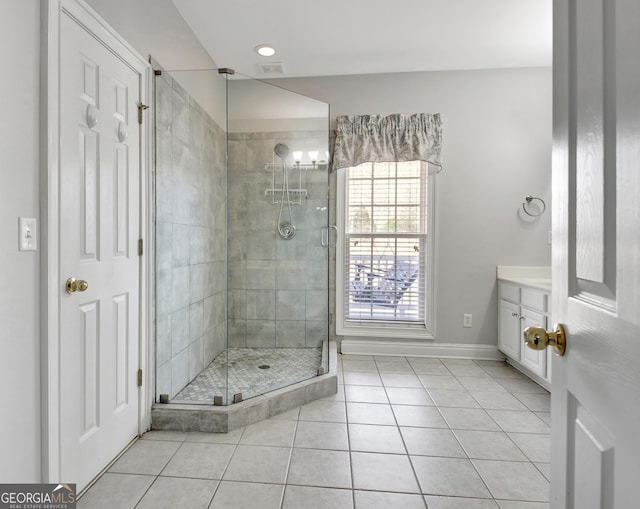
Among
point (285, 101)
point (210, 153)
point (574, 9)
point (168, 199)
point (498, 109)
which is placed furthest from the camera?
point (498, 109)

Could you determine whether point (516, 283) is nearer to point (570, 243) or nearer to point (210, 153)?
point (570, 243)

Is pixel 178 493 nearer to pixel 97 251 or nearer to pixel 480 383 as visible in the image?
pixel 97 251

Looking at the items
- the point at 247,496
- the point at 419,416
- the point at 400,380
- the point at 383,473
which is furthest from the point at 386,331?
the point at 247,496

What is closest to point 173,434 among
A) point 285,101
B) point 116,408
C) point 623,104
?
point 116,408

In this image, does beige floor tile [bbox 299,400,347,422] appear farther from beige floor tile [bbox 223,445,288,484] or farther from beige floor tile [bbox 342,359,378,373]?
beige floor tile [bbox 342,359,378,373]

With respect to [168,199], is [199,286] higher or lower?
lower

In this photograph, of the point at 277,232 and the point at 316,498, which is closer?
the point at 316,498

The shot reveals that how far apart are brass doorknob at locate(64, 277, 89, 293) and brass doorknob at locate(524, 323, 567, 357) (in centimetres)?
159

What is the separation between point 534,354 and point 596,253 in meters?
2.47

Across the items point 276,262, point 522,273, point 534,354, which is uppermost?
point 276,262

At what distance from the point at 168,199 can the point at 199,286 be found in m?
0.75

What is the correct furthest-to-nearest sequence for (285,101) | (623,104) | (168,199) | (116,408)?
(285,101) < (168,199) < (116,408) < (623,104)

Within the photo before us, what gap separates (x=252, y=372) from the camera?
103 inches

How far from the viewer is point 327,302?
10.3 ft
